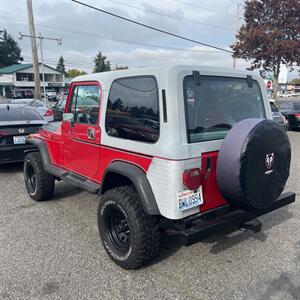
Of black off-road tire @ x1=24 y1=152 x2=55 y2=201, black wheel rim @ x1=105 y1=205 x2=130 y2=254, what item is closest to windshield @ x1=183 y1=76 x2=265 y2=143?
black wheel rim @ x1=105 y1=205 x2=130 y2=254

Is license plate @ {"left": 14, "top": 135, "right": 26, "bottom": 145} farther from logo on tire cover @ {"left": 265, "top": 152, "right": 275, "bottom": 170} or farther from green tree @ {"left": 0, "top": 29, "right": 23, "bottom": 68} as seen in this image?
green tree @ {"left": 0, "top": 29, "right": 23, "bottom": 68}

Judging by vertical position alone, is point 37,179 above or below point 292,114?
below

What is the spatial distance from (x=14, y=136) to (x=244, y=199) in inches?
209

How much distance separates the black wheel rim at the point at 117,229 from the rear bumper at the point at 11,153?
12.9 feet

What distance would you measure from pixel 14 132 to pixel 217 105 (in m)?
4.90

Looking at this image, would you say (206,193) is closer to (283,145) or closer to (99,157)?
(283,145)

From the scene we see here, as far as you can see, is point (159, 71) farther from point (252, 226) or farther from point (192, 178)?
point (252, 226)

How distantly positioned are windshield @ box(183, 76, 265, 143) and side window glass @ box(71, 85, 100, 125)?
1.23 meters

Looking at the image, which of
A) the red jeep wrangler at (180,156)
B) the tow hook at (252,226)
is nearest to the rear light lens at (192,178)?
the red jeep wrangler at (180,156)

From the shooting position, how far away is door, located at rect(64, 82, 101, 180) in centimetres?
357

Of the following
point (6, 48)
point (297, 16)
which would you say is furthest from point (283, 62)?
point (6, 48)

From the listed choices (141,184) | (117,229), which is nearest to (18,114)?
(117,229)

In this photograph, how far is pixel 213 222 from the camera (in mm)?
2816

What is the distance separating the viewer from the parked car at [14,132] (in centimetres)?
635
